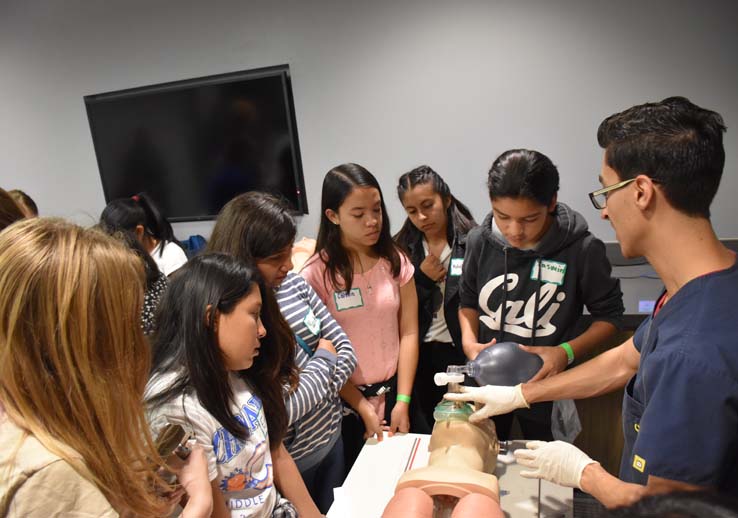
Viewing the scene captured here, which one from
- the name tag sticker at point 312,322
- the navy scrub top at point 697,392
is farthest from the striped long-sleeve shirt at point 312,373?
the navy scrub top at point 697,392

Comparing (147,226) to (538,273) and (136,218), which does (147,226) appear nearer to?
(136,218)

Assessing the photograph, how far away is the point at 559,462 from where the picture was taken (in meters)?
1.11

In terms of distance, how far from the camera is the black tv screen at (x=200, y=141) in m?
3.25

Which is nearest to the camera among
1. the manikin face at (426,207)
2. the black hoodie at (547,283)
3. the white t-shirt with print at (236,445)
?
the white t-shirt with print at (236,445)

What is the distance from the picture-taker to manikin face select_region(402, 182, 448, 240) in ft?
6.50

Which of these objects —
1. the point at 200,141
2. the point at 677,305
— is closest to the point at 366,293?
the point at 677,305

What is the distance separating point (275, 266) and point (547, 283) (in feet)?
2.87

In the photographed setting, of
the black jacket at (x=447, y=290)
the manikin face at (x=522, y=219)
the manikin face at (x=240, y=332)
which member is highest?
the manikin face at (x=522, y=219)

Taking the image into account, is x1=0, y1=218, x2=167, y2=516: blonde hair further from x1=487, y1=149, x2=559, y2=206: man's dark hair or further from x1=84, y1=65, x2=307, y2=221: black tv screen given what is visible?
x1=84, y1=65, x2=307, y2=221: black tv screen

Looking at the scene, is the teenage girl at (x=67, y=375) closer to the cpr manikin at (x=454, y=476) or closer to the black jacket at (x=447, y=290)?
the cpr manikin at (x=454, y=476)

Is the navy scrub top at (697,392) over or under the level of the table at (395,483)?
over

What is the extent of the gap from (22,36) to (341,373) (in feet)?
13.0

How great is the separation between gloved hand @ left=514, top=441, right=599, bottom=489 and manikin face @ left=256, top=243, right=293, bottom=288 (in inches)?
31.8

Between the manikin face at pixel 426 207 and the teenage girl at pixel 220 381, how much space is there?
3.21 ft
